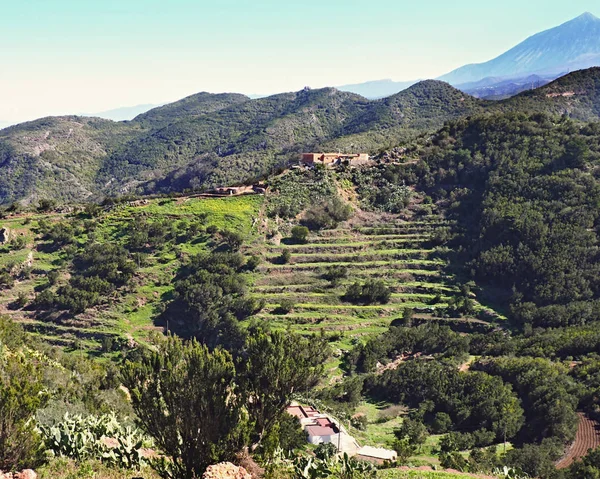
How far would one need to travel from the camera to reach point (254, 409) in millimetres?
12117

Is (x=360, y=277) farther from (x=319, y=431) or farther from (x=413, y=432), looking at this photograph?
(x=319, y=431)

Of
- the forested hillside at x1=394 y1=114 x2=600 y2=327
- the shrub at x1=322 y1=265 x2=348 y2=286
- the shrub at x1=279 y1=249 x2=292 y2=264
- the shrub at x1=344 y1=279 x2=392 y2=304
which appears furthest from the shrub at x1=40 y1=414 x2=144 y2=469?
the forested hillside at x1=394 y1=114 x2=600 y2=327

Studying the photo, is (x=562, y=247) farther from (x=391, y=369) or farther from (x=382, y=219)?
(x=391, y=369)

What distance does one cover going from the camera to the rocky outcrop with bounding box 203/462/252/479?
9.51m

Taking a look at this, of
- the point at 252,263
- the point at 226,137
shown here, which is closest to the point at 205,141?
the point at 226,137

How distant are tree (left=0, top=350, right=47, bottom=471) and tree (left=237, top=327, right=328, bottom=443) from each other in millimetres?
4235

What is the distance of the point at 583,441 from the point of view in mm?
23469

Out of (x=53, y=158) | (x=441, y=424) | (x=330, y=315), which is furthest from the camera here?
(x=53, y=158)

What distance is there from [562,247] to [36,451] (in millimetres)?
42324

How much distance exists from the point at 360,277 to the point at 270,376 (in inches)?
1189

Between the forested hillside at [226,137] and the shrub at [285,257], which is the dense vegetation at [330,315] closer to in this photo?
the shrub at [285,257]

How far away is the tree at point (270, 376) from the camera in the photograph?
39.7 ft

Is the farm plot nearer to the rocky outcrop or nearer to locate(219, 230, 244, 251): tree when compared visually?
locate(219, 230, 244, 251): tree

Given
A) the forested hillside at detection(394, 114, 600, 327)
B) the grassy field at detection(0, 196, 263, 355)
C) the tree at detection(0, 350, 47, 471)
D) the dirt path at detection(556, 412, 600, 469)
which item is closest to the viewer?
the tree at detection(0, 350, 47, 471)
